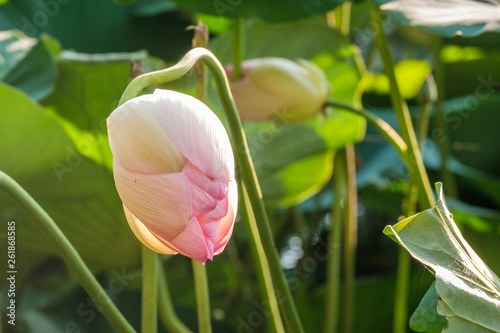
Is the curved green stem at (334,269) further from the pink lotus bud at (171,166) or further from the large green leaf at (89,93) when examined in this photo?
the pink lotus bud at (171,166)

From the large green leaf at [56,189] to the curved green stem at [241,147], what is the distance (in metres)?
0.28

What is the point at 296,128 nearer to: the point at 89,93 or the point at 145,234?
the point at 89,93

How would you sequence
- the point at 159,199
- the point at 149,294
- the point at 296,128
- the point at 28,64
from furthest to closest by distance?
1. the point at 296,128
2. the point at 28,64
3. the point at 149,294
4. the point at 159,199

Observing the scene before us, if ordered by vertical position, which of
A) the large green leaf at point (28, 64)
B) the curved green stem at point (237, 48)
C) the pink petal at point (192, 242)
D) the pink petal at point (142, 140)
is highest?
the pink petal at point (142, 140)

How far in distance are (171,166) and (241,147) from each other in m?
0.08

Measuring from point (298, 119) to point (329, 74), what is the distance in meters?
0.23

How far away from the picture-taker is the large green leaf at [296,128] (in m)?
0.88

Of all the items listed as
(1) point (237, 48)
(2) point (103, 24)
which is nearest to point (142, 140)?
(1) point (237, 48)

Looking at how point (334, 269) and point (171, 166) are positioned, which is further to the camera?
point (334, 269)

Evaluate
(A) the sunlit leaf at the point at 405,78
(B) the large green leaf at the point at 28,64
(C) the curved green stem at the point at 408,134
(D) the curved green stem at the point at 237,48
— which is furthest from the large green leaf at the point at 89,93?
(A) the sunlit leaf at the point at 405,78

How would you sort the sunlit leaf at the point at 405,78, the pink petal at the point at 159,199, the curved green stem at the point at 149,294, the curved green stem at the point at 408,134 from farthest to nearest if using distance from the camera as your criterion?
the sunlit leaf at the point at 405,78, the curved green stem at the point at 408,134, the curved green stem at the point at 149,294, the pink petal at the point at 159,199

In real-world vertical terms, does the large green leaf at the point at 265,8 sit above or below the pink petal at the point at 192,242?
below

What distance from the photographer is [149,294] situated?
44 cm

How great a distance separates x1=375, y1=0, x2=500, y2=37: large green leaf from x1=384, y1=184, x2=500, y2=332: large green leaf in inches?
9.0
